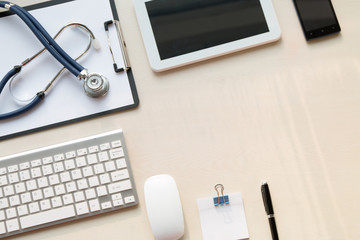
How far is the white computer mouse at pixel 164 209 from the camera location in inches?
26.6

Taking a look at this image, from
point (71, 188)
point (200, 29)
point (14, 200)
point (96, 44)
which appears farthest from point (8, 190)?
point (200, 29)

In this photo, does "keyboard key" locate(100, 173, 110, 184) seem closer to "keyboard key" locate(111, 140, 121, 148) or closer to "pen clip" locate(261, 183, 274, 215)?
"keyboard key" locate(111, 140, 121, 148)

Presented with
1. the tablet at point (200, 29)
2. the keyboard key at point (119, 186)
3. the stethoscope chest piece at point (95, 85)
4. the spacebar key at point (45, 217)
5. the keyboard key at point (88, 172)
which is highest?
the tablet at point (200, 29)

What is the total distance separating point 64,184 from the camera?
0.72 metres

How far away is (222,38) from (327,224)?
16.9 inches

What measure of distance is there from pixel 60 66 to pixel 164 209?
373 mm

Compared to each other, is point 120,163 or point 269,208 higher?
point 120,163

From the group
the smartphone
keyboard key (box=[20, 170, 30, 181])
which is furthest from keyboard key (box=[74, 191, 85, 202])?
the smartphone

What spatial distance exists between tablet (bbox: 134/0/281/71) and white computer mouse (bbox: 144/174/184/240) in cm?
25

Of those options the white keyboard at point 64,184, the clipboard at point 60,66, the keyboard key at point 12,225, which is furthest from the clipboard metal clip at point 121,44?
the keyboard key at point 12,225

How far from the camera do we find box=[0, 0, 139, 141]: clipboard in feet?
2.48

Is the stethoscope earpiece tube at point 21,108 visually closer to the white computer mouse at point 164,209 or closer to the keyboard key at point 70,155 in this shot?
the keyboard key at point 70,155

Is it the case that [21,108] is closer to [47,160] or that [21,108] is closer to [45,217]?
[47,160]

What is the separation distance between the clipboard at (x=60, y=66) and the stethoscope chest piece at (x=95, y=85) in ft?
0.07
